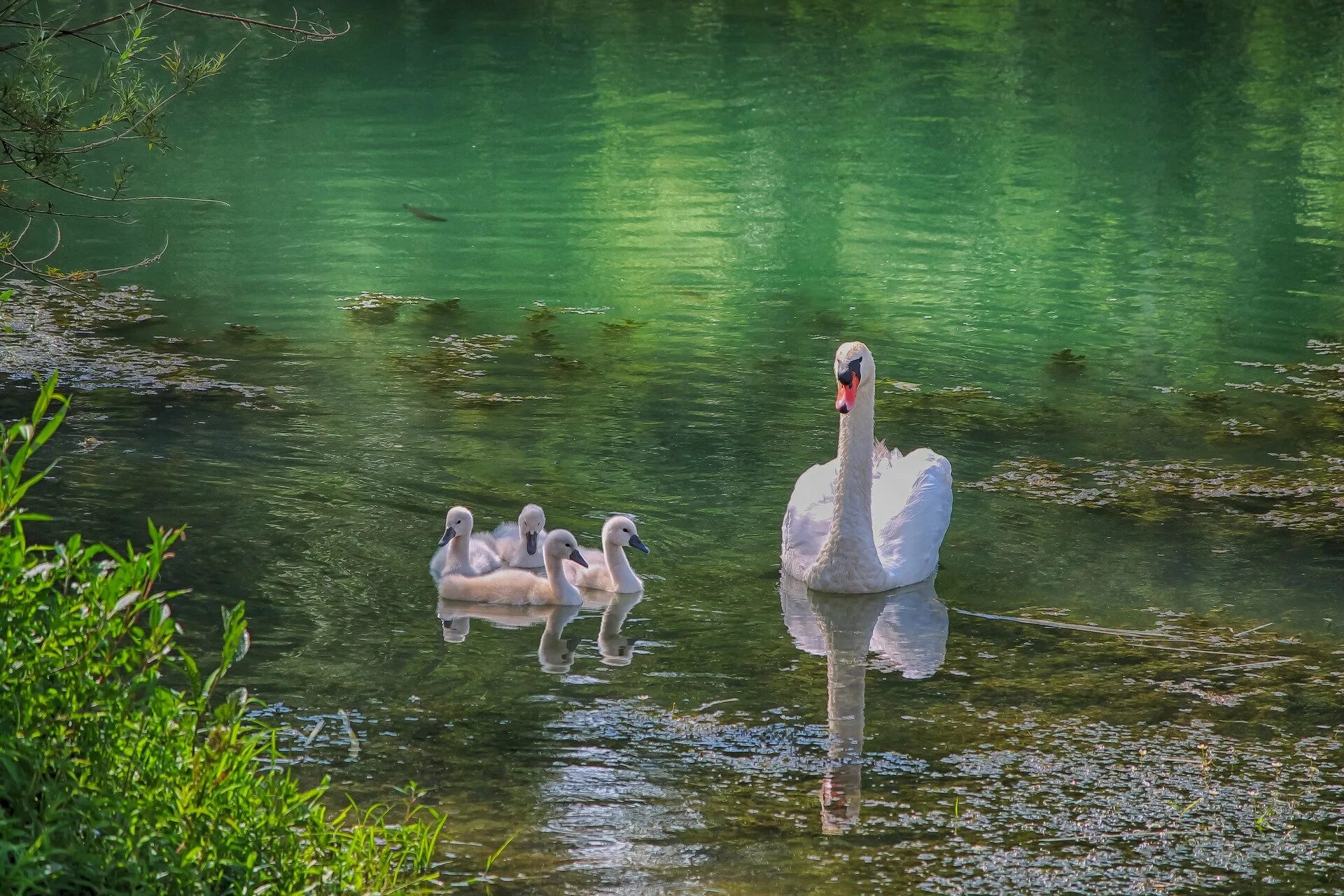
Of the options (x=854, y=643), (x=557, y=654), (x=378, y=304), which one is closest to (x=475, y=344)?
(x=378, y=304)

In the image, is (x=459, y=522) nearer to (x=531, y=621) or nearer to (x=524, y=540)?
(x=524, y=540)

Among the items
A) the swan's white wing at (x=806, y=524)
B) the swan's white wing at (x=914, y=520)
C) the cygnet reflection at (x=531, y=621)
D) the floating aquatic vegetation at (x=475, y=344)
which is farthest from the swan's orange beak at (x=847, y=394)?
the floating aquatic vegetation at (x=475, y=344)

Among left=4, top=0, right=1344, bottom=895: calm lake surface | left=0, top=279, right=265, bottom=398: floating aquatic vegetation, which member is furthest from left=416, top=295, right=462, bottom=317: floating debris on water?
left=0, top=279, right=265, bottom=398: floating aquatic vegetation

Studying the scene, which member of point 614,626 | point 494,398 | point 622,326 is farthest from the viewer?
point 622,326

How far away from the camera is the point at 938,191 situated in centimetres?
1983

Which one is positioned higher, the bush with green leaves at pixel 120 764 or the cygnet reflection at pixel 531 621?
the bush with green leaves at pixel 120 764

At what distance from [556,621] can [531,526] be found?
2.01 ft

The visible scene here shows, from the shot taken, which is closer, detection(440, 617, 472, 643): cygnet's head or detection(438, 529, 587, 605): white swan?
detection(440, 617, 472, 643): cygnet's head

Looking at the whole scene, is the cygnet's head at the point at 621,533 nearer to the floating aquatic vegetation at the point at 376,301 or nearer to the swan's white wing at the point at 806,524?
the swan's white wing at the point at 806,524

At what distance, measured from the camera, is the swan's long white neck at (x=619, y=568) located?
7.91 meters

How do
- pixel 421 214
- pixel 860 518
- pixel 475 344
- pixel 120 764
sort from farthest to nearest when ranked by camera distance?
1. pixel 421 214
2. pixel 475 344
3. pixel 860 518
4. pixel 120 764

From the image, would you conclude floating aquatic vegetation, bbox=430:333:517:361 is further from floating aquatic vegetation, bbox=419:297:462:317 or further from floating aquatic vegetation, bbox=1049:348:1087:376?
floating aquatic vegetation, bbox=1049:348:1087:376

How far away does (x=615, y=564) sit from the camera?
7938mm

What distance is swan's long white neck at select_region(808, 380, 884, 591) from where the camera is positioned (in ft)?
26.7
